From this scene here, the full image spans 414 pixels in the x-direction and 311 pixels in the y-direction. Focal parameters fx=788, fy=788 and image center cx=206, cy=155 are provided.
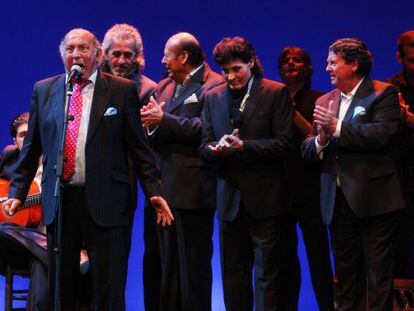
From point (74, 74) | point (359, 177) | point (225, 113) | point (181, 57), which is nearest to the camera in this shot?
point (74, 74)

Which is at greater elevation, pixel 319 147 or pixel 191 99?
pixel 191 99

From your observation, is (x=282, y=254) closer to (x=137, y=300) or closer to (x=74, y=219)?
(x=74, y=219)

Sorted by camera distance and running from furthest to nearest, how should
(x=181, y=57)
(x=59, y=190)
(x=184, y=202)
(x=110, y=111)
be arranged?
(x=181, y=57), (x=184, y=202), (x=110, y=111), (x=59, y=190)

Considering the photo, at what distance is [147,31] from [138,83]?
4.97 ft

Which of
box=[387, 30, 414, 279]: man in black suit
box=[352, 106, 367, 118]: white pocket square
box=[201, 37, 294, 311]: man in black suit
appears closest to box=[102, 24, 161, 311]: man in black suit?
box=[201, 37, 294, 311]: man in black suit

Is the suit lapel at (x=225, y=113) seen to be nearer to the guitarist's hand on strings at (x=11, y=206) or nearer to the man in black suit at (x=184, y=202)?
the man in black suit at (x=184, y=202)

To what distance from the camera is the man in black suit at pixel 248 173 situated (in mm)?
4250

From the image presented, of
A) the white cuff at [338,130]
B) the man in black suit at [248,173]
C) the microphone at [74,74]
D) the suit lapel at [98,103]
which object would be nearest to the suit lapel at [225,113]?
the man in black suit at [248,173]

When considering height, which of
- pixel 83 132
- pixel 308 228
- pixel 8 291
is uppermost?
pixel 83 132

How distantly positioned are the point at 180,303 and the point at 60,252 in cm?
127

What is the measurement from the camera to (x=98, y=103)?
3.75 meters

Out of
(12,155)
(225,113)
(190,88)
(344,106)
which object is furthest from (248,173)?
(12,155)

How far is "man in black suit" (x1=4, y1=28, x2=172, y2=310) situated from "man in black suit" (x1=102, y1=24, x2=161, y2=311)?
105cm

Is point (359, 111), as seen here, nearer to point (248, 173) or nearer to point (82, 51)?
point (248, 173)
